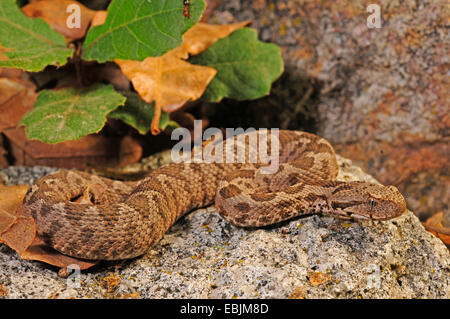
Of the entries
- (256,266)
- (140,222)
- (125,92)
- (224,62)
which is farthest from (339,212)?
(125,92)

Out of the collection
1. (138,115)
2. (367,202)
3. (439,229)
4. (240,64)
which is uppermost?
(240,64)

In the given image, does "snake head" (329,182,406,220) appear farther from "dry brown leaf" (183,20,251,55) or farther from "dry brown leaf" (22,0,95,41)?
"dry brown leaf" (22,0,95,41)

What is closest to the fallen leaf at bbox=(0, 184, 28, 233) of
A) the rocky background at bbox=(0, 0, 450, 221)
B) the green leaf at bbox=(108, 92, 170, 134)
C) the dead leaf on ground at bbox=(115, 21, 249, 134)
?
the rocky background at bbox=(0, 0, 450, 221)

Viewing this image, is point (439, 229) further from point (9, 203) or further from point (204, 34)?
point (9, 203)

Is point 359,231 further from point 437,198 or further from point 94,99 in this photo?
point 94,99

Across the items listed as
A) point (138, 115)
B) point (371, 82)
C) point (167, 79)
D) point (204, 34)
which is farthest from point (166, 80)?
point (371, 82)
